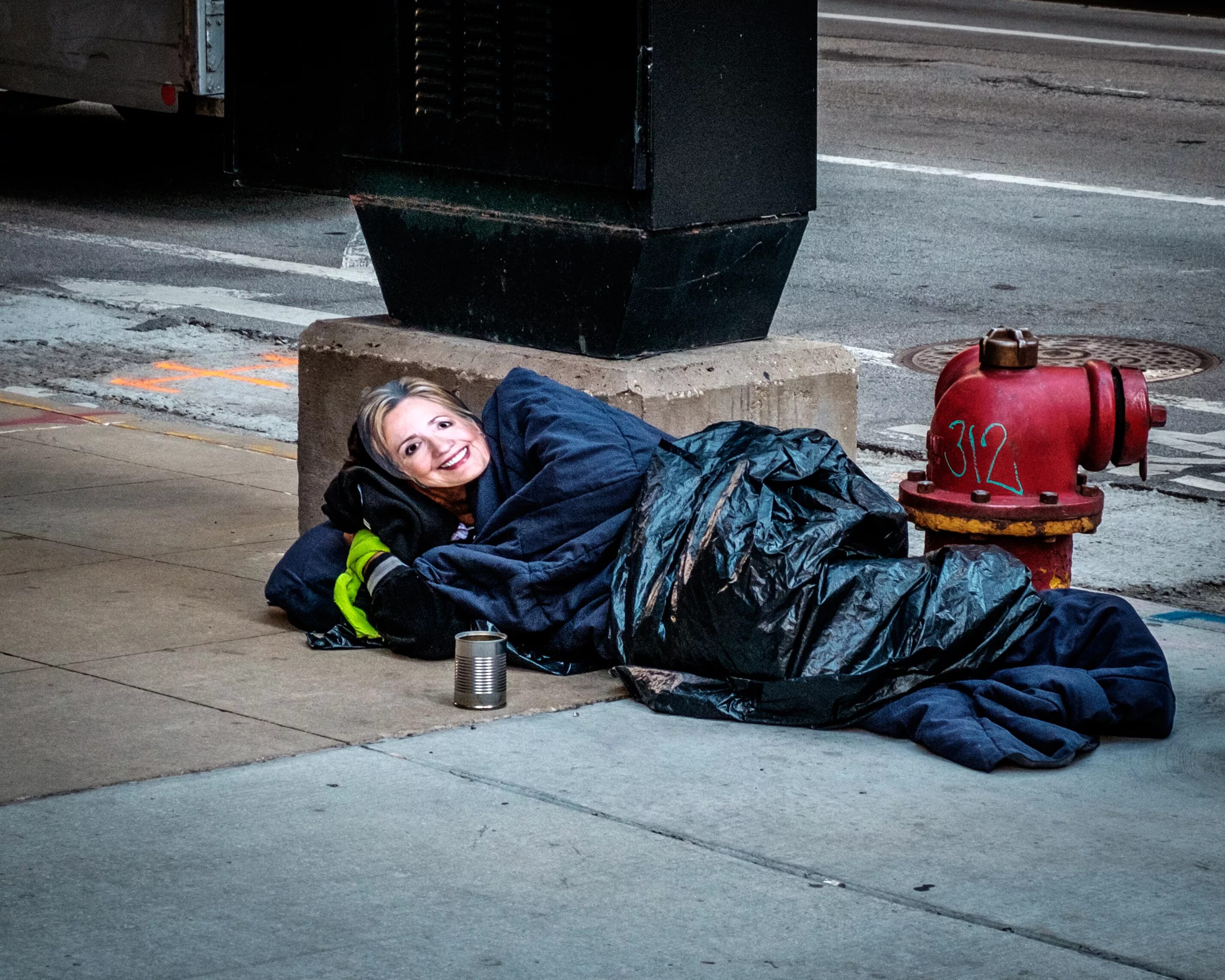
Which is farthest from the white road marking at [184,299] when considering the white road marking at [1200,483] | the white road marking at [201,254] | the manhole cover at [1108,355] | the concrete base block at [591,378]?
the white road marking at [1200,483]

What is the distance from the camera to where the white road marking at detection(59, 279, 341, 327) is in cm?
937

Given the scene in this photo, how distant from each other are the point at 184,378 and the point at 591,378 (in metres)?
3.62

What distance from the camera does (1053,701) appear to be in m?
4.02

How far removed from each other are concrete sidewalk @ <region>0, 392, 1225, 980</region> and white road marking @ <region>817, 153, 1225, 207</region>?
8.01 metres

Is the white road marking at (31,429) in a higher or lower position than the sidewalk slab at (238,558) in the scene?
higher

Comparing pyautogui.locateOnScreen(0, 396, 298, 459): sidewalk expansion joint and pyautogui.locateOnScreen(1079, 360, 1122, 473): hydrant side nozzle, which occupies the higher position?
pyautogui.locateOnScreen(1079, 360, 1122, 473): hydrant side nozzle

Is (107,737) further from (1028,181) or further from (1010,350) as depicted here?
(1028,181)

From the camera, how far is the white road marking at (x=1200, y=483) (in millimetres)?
6457

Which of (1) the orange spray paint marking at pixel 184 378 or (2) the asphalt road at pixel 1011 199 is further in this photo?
(2) the asphalt road at pixel 1011 199

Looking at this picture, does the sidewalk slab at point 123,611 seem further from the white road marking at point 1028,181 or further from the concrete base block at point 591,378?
the white road marking at point 1028,181

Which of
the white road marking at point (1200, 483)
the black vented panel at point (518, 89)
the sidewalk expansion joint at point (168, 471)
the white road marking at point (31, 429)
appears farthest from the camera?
the white road marking at point (31, 429)

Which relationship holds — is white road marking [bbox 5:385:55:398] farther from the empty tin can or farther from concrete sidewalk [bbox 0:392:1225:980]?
the empty tin can

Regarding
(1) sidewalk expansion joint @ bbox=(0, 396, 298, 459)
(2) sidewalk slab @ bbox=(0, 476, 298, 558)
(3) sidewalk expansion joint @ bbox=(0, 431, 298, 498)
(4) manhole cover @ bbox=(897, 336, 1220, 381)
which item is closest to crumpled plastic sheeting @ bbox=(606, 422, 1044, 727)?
(2) sidewalk slab @ bbox=(0, 476, 298, 558)

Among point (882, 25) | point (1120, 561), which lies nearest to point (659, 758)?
point (1120, 561)
